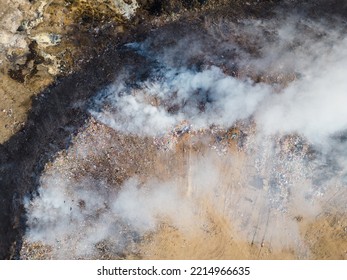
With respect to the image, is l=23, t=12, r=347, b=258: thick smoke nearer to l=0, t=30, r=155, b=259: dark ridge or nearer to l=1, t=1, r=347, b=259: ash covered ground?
l=1, t=1, r=347, b=259: ash covered ground

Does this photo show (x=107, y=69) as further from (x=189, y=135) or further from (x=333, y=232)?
(x=333, y=232)

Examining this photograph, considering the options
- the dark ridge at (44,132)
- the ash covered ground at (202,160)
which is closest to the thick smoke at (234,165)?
the ash covered ground at (202,160)

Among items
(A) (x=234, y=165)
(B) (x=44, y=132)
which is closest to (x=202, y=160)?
(A) (x=234, y=165)

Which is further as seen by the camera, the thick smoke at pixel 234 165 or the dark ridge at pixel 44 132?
the dark ridge at pixel 44 132

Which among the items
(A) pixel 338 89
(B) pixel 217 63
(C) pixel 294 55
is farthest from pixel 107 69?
(A) pixel 338 89

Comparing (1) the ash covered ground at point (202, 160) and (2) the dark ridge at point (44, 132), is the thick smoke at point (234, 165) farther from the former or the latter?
(2) the dark ridge at point (44, 132)

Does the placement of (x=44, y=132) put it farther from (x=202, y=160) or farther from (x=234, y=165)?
(x=234, y=165)

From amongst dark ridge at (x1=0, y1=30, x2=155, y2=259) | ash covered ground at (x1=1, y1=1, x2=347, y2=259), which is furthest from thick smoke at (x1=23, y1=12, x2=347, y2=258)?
dark ridge at (x1=0, y1=30, x2=155, y2=259)
